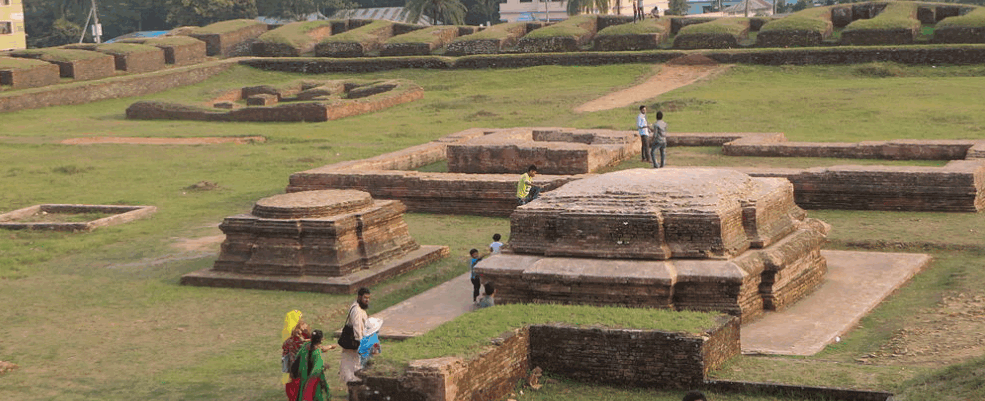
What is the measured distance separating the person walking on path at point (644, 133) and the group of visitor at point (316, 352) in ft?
25.4

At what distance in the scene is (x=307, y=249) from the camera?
10.5m

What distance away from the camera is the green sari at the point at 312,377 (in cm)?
685

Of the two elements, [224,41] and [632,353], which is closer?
[632,353]

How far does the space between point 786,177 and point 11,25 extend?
42.2 m

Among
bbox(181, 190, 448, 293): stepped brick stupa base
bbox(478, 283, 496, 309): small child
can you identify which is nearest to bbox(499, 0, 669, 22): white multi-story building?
bbox(181, 190, 448, 293): stepped brick stupa base

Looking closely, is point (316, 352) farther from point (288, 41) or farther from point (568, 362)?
point (288, 41)

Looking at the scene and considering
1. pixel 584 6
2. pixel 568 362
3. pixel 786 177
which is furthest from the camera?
pixel 584 6

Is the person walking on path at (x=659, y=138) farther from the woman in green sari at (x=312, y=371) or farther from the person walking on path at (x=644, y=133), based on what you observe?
the woman in green sari at (x=312, y=371)

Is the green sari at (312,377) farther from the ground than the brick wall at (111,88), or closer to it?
closer to it

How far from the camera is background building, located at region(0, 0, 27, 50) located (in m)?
48.0

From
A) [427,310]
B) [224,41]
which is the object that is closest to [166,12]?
[224,41]

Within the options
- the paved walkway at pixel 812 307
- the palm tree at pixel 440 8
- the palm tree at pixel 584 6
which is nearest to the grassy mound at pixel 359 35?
the palm tree at pixel 440 8

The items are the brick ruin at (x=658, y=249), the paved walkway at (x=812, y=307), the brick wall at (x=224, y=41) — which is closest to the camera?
the paved walkway at (x=812, y=307)

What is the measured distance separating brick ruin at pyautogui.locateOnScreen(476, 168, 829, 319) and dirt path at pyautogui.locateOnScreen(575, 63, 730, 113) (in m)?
11.2
